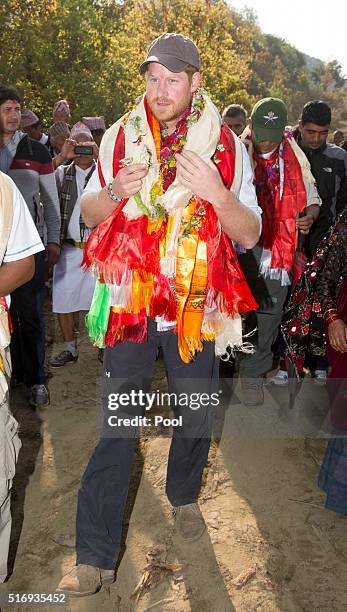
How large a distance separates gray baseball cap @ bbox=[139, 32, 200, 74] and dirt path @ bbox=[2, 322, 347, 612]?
2.26 m

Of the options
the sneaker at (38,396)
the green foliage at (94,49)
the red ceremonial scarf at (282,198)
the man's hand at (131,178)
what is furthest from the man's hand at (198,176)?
the green foliage at (94,49)

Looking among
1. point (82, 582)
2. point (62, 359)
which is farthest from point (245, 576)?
point (62, 359)

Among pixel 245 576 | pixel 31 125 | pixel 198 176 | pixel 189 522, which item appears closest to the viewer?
pixel 198 176

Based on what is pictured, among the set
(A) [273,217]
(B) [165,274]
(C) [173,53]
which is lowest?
(A) [273,217]

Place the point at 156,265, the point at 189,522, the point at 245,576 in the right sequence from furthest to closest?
the point at 189,522, the point at 245,576, the point at 156,265

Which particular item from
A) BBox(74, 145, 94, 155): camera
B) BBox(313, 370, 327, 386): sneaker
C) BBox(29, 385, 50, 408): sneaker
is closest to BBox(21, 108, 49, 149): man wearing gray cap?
BBox(74, 145, 94, 155): camera

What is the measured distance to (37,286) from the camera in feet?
13.2

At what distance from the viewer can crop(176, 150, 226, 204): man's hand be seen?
1.93m

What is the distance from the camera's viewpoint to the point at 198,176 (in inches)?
76.0

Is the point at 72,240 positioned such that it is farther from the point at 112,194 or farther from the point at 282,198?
the point at 112,194

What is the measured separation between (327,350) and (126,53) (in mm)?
19642

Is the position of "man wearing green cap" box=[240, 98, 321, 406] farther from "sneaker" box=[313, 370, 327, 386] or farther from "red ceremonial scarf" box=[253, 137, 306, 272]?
"sneaker" box=[313, 370, 327, 386]

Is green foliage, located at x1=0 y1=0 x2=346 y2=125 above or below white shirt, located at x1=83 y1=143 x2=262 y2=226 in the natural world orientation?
above

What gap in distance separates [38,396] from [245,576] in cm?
210
